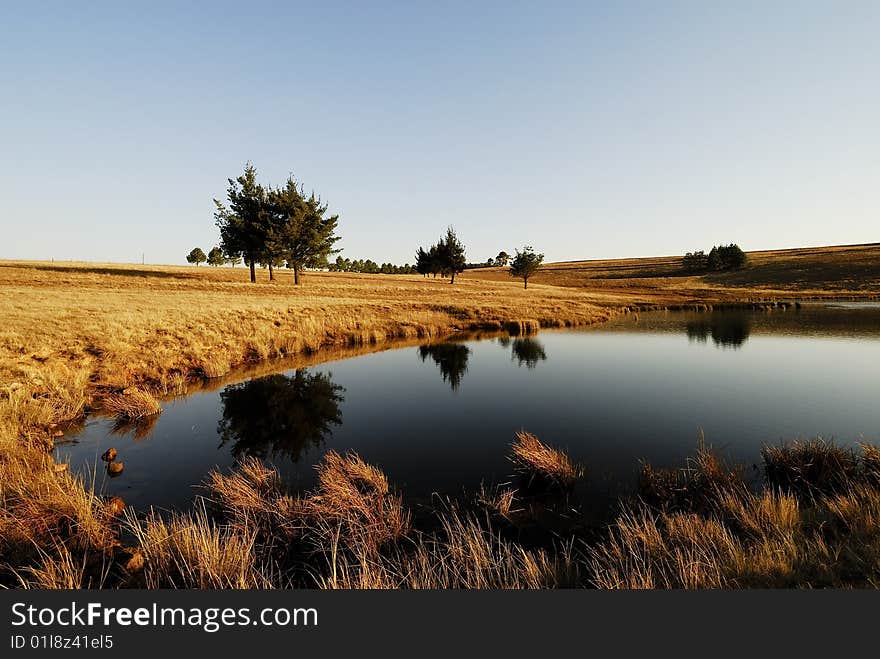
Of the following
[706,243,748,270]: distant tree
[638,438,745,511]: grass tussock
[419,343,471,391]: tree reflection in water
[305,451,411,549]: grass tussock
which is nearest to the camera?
[305,451,411,549]: grass tussock

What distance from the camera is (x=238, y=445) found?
11.3 meters

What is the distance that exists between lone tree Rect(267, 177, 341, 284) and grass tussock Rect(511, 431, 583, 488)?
164 ft

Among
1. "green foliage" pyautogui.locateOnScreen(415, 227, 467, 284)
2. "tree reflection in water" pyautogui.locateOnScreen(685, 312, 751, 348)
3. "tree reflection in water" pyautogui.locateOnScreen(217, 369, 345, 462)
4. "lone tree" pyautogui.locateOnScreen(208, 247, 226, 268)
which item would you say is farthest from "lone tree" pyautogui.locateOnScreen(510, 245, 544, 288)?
"lone tree" pyautogui.locateOnScreen(208, 247, 226, 268)

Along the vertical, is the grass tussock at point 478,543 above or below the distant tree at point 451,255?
below

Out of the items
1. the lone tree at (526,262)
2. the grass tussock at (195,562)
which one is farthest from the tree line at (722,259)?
the grass tussock at (195,562)

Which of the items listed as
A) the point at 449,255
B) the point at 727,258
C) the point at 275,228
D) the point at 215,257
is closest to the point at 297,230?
the point at 275,228

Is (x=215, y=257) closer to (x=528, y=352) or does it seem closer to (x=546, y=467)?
(x=528, y=352)

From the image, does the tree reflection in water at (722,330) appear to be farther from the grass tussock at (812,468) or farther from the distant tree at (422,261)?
the distant tree at (422,261)

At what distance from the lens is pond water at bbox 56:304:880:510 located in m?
9.70

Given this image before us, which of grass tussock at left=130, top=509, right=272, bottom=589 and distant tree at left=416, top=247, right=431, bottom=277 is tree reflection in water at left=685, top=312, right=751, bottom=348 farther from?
distant tree at left=416, top=247, right=431, bottom=277

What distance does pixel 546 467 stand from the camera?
8.83 meters

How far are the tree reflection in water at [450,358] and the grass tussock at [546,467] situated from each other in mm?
8124

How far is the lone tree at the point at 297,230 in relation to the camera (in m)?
52.9

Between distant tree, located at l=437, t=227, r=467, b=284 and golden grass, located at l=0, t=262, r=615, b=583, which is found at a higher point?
distant tree, located at l=437, t=227, r=467, b=284
